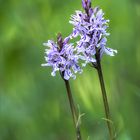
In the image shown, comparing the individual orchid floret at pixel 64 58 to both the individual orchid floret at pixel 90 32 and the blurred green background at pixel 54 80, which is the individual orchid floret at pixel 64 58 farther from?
the blurred green background at pixel 54 80

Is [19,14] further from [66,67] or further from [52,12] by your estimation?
[66,67]

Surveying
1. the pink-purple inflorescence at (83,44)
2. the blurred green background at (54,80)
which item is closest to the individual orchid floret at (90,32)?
the pink-purple inflorescence at (83,44)

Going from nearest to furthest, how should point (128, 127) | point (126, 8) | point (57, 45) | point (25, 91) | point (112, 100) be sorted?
point (57, 45) → point (128, 127) → point (112, 100) → point (25, 91) → point (126, 8)

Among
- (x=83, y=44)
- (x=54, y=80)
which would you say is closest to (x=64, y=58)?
(x=83, y=44)

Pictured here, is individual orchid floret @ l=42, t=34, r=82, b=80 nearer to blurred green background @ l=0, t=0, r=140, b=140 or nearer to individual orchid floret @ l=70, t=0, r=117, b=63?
individual orchid floret @ l=70, t=0, r=117, b=63

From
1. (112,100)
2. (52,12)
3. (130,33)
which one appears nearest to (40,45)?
(52,12)

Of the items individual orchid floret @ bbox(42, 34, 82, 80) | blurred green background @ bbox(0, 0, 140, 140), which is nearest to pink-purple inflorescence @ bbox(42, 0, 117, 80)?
individual orchid floret @ bbox(42, 34, 82, 80)
